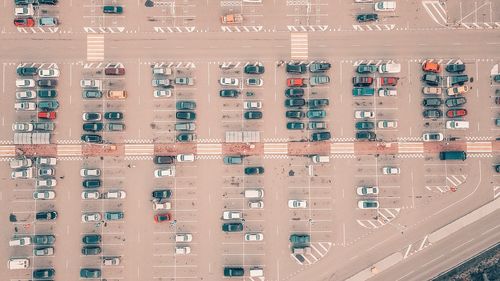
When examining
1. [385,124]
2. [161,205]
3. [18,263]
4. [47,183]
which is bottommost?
[18,263]

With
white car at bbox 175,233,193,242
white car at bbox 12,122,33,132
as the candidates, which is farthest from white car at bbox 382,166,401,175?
white car at bbox 12,122,33,132

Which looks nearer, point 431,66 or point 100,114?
point 431,66

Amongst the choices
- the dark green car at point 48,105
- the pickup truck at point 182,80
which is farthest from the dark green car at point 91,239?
the pickup truck at point 182,80

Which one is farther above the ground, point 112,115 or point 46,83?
point 46,83

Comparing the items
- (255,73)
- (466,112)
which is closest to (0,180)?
(255,73)

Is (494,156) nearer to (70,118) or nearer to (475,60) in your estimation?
(475,60)

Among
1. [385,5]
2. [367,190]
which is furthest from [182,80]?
[385,5]

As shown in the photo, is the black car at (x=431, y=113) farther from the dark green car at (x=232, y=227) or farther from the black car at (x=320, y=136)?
the dark green car at (x=232, y=227)

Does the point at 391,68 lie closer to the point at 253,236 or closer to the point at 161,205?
the point at 253,236
